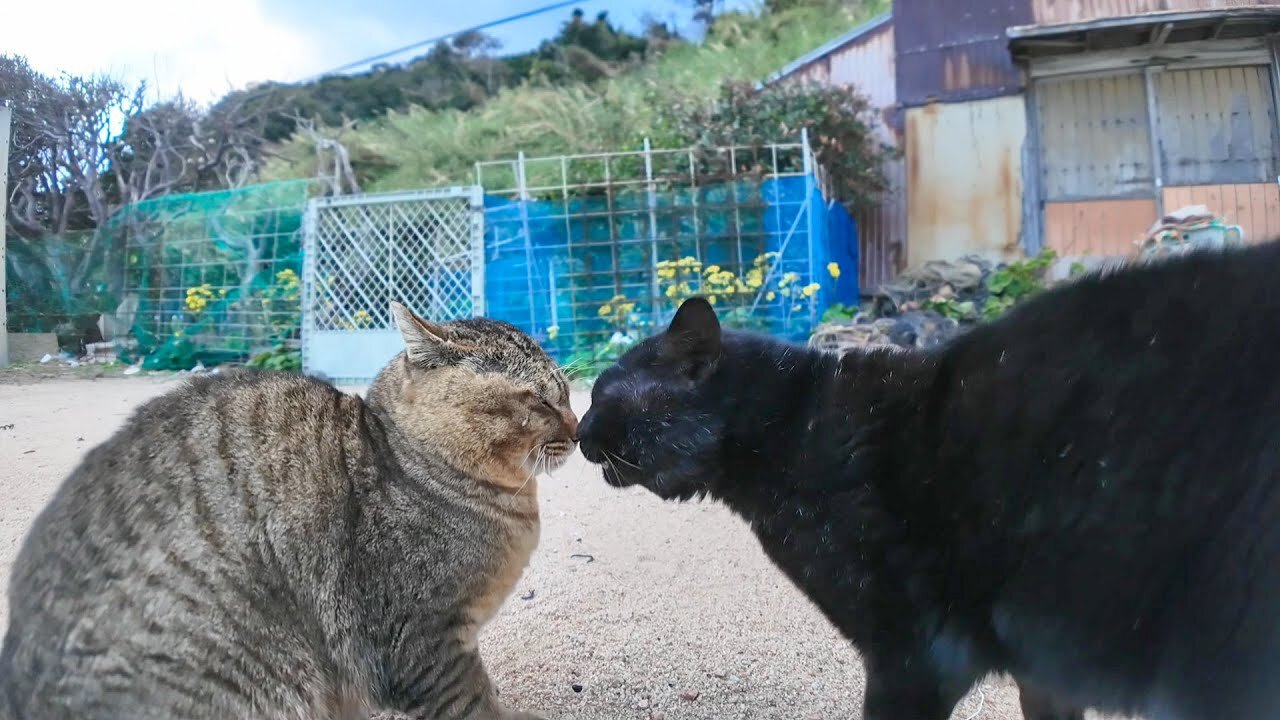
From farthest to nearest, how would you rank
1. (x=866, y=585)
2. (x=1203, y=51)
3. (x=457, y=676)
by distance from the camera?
1. (x=1203, y=51)
2. (x=457, y=676)
3. (x=866, y=585)

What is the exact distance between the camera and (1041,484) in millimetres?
1245

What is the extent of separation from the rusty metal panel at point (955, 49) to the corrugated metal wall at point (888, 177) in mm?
701

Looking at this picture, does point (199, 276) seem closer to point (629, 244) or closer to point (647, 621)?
point (629, 244)

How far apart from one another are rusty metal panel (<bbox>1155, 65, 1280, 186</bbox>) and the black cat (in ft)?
22.4

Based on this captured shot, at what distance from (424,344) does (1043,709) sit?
5.31ft

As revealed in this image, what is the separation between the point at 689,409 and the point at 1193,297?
955 mm

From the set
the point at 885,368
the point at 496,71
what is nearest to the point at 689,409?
the point at 885,368

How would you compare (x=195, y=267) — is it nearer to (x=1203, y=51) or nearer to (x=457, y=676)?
(x=457, y=676)

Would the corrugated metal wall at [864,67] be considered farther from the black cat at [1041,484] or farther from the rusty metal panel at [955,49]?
the black cat at [1041,484]

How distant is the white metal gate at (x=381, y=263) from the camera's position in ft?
24.6

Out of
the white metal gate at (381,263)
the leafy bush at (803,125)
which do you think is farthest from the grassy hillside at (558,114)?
the white metal gate at (381,263)

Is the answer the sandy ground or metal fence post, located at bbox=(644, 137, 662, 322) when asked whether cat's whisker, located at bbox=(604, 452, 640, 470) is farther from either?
metal fence post, located at bbox=(644, 137, 662, 322)

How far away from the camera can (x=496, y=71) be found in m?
15.6

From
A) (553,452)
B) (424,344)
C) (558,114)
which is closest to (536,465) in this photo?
(553,452)
